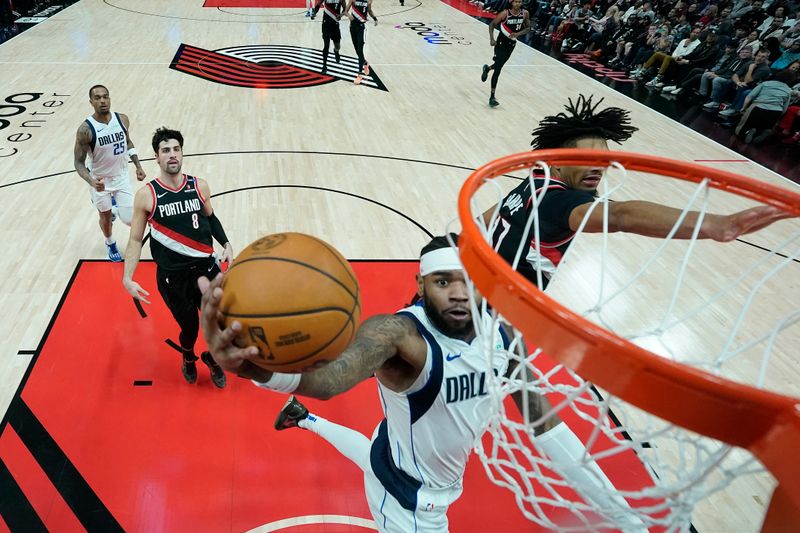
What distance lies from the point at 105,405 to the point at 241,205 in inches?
111

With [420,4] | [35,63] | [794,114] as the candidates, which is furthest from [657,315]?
[420,4]

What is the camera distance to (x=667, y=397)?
1062 mm

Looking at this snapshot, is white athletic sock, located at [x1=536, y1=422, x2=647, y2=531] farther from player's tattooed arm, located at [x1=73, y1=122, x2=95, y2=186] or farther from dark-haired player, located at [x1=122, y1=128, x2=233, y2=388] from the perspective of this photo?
player's tattooed arm, located at [x1=73, y1=122, x2=95, y2=186]

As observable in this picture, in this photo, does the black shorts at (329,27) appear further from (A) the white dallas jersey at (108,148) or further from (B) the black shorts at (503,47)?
(A) the white dallas jersey at (108,148)

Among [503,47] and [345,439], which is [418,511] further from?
[503,47]

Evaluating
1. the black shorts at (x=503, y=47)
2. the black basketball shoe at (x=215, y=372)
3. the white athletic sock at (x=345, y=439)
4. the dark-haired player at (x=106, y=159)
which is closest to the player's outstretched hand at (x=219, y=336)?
the white athletic sock at (x=345, y=439)

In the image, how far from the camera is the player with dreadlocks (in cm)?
196

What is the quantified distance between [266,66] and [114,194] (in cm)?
682

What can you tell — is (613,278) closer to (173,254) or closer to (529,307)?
(173,254)

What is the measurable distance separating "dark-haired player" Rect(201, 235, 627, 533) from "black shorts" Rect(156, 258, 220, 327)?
1.63 meters

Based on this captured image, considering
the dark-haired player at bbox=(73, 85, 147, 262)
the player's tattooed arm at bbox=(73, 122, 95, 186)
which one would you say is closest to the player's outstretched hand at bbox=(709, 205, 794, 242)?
the dark-haired player at bbox=(73, 85, 147, 262)

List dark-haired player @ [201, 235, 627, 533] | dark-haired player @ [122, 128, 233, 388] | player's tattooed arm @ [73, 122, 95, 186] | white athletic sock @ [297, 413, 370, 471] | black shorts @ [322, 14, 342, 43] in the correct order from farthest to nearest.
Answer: black shorts @ [322, 14, 342, 43] < player's tattooed arm @ [73, 122, 95, 186] < dark-haired player @ [122, 128, 233, 388] < white athletic sock @ [297, 413, 370, 471] < dark-haired player @ [201, 235, 627, 533]

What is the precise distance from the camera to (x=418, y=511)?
221cm

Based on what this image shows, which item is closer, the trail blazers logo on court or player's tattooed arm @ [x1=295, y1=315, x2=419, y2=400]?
player's tattooed arm @ [x1=295, y1=315, x2=419, y2=400]
